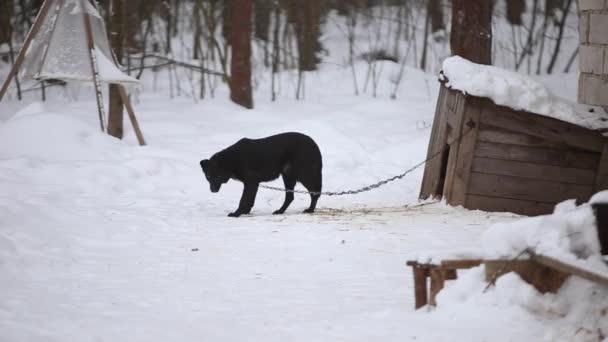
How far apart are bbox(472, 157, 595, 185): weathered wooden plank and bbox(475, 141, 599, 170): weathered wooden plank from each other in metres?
0.05

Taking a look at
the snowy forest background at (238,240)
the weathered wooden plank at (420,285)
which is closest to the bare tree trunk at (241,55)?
the snowy forest background at (238,240)

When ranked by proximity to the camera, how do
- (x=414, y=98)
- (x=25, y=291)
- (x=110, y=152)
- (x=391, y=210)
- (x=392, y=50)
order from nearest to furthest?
(x=25, y=291) < (x=391, y=210) < (x=110, y=152) < (x=414, y=98) < (x=392, y=50)

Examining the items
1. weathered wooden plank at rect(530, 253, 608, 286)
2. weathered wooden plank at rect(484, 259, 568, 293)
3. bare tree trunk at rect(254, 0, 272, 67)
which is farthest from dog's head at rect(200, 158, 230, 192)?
bare tree trunk at rect(254, 0, 272, 67)

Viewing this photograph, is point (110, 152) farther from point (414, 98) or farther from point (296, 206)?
point (414, 98)

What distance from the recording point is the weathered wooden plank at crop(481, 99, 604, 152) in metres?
7.19

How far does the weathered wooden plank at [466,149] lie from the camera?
24.5ft

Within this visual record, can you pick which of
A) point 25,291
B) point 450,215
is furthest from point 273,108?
point 25,291

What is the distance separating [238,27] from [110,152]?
4864 mm

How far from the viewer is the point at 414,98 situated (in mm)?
17000

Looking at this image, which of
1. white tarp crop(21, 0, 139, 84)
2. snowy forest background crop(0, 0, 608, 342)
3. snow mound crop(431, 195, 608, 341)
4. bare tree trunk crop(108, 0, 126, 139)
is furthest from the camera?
bare tree trunk crop(108, 0, 126, 139)

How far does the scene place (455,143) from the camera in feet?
25.3

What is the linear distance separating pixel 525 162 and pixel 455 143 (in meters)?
0.80

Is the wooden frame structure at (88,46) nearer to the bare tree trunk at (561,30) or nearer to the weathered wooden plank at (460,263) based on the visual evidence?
the weathered wooden plank at (460,263)

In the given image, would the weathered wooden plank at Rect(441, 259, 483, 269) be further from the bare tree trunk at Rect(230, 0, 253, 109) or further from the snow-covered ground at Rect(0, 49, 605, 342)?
the bare tree trunk at Rect(230, 0, 253, 109)
